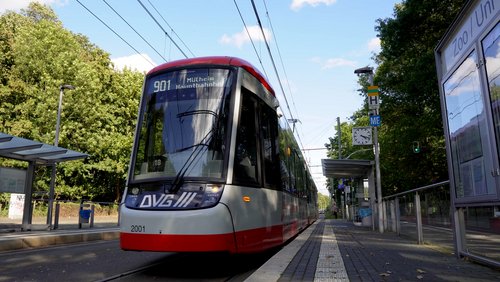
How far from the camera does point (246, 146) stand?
21.8ft

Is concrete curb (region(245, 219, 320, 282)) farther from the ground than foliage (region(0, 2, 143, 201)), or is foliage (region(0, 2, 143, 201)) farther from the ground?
foliage (region(0, 2, 143, 201))

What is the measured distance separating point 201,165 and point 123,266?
256 centimetres

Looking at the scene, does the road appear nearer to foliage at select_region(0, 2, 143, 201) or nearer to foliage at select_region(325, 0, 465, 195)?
foliage at select_region(325, 0, 465, 195)

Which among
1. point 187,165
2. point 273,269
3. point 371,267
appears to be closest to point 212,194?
point 187,165

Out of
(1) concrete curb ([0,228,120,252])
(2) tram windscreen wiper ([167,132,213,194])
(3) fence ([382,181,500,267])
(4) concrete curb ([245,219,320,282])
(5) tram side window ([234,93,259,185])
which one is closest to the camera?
(4) concrete curb ([245,219,320,282])

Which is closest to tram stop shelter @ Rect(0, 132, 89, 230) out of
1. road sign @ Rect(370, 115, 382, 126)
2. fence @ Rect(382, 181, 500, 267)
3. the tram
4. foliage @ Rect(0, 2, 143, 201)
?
the tram

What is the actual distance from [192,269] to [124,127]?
3054 centimetres

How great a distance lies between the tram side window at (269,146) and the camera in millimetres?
7309

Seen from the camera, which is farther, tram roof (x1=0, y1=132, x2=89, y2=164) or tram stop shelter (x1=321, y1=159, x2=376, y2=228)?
tram stop shelter (x1=321, y1=159, x2=376, y2=228)

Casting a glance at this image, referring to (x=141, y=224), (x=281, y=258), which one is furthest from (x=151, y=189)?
(x=281, y=258)

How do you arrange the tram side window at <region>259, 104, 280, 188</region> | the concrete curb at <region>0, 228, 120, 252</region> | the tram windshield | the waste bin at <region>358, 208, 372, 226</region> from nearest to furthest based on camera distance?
the tram windshield < the tram side window at <region>259, 104, 280, 188</region> < the concrete curb at <region>0, 228, 120, 252</region> < the waste bin at <region>358, 208, 372, 226</region>

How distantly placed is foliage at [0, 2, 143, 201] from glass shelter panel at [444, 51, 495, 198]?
2708 centimetres

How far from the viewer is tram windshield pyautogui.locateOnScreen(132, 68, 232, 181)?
614 cm

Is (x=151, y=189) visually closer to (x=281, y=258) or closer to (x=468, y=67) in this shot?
(x=281, y=258)
